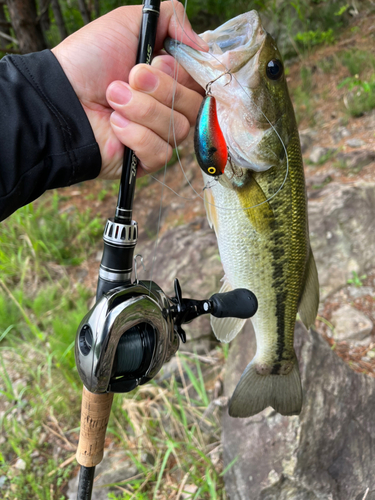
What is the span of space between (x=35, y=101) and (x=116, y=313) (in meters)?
0.84

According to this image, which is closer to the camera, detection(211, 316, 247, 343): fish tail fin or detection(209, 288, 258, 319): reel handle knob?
detection(209, 288, 258, 319): reel handle knob

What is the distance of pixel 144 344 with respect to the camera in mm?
1069

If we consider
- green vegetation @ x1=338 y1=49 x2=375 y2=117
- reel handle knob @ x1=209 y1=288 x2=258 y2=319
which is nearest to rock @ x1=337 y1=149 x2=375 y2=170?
green vegetation @ x1=338 y1=49 x2=375 y2=117

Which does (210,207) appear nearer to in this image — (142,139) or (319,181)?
(142,139)

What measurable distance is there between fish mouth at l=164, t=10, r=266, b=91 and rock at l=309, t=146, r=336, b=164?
3.22 metres

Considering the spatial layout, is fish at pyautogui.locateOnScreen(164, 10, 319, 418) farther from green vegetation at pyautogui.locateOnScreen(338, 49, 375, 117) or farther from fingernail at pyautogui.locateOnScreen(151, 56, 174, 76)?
green vegetation at pyautogui.locateOnScreen(338, 49, 375, 117)

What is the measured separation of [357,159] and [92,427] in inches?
144

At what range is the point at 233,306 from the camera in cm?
105

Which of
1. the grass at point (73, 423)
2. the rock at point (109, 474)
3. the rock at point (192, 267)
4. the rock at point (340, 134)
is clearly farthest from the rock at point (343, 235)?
the rock at point (109, 474)

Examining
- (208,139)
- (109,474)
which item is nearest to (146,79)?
(208,139)

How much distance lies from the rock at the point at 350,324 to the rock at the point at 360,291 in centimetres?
14

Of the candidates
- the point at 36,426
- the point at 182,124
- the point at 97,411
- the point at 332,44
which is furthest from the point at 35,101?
the point at 332,44

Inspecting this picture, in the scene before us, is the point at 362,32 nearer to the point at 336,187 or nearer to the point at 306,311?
the point at 336,187

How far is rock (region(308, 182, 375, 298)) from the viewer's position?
309 cm
